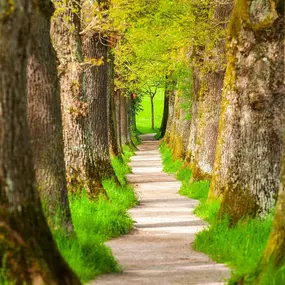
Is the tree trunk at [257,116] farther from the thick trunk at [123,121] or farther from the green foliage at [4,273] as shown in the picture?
the thick trunk at [123,121]

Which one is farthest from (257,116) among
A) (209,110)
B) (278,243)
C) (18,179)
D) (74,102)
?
(209,110)

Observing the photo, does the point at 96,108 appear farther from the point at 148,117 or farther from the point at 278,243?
the point at 148,117

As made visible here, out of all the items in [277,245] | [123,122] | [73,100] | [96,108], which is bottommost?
[123,122]

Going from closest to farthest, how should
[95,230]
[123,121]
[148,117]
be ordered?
[95,230] < [123,121] < [148,117]

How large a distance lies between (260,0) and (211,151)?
40.9 ft

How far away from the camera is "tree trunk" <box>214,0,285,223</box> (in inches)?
564

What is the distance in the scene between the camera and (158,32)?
23.1m

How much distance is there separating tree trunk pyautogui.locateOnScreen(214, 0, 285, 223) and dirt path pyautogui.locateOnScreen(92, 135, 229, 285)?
1.30 meters

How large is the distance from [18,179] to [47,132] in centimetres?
454

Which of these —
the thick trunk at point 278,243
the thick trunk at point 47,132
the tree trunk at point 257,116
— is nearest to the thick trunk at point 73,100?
the tree trunk at point 257,116

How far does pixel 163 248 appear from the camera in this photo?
13.9m

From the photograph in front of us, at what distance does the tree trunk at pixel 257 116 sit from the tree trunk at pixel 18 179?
7085mm

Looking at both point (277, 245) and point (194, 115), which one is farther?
point (194, 115)

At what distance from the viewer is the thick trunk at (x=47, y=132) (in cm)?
1180
